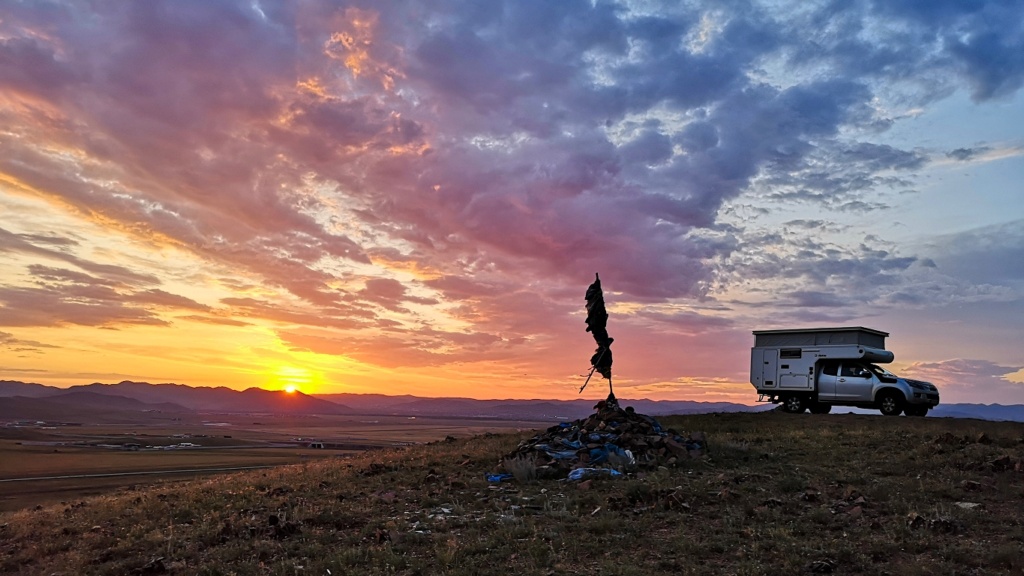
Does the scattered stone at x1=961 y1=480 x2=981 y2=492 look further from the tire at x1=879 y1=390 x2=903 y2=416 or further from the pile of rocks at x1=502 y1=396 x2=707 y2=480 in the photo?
the tire at x1=879 y1=390 x2=903 y2=416

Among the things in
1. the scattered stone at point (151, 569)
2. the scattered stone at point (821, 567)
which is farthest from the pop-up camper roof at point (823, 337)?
the scattered stone at point (151, 569)

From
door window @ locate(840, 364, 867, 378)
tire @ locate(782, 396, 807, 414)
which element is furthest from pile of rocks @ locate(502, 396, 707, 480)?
door window @ locate(840, 364, 867, 378)

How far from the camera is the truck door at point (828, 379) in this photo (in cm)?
2950

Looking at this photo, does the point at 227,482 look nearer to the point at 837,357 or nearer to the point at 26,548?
the point at 26,548

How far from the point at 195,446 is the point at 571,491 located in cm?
12139

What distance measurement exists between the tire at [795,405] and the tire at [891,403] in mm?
3787

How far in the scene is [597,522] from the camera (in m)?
11.6

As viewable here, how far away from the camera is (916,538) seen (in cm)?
1020

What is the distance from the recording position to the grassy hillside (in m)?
9.69

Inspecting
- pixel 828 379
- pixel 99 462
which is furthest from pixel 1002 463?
pixel 99 462

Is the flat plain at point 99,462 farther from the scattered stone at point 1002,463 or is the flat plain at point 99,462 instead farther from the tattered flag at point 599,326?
the scattered stone at point 1002,463

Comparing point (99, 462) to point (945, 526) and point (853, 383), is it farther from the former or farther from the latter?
point (945, 526)

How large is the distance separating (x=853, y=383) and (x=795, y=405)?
324cm

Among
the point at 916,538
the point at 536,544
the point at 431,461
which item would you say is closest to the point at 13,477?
the point at 431,461
